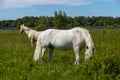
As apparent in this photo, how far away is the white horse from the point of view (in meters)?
13.0

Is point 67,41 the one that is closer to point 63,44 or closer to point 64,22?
point 63,44

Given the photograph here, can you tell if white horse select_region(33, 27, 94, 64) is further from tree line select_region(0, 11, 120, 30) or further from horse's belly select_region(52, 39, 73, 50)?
tree line select_region(0, 11, 120, 30)

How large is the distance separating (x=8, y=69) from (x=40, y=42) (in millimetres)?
3727

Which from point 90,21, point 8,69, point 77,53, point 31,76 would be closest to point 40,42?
point 77,53

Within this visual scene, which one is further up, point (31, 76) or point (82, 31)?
point (82, 31)

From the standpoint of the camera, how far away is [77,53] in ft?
44.0

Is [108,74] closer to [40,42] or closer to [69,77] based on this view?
[69,77]

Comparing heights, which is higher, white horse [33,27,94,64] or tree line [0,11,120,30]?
white horse [33,27,94,64]

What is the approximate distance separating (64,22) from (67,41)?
53966mm

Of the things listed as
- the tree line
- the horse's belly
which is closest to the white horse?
the horse's belly

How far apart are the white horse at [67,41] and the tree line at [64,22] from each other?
138 ft

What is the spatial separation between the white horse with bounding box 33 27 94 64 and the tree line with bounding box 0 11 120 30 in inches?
1656

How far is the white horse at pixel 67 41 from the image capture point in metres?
13.0

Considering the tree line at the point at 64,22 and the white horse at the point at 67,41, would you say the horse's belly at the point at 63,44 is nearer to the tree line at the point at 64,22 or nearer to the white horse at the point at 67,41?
the white horse at the point at 67,41
